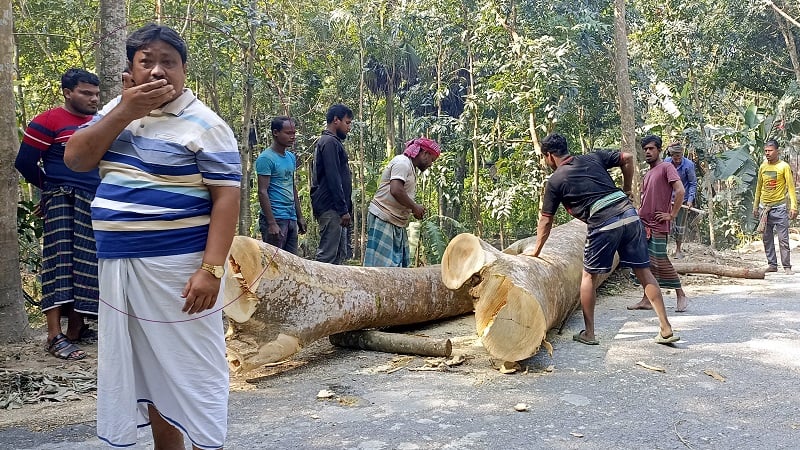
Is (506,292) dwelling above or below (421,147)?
below

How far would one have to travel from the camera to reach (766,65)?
62.1ft

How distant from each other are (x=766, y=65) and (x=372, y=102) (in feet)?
37.9

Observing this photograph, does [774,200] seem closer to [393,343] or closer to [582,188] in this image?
[582,188]

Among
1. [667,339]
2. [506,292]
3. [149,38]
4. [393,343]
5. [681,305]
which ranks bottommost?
[681,305]

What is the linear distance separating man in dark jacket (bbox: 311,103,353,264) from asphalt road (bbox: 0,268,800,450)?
1335 mm

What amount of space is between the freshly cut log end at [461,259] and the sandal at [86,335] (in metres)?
2.84

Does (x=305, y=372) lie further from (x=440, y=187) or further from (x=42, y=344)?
(x=440, y=187)

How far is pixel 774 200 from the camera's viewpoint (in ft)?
30.5

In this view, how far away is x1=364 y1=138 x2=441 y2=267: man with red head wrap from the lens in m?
5.91

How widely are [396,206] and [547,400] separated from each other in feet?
Answer: 9.06

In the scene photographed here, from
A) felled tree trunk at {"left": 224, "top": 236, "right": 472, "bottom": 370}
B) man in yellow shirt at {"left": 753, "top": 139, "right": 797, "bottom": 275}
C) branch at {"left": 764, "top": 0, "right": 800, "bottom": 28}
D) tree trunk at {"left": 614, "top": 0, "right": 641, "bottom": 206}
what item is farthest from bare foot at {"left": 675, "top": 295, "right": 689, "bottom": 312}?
branch at {"left": 764, "top": 0, "right": 800, "bottom": 28}

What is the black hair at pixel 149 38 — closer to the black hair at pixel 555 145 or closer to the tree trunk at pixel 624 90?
the black hair at pixel 555 145

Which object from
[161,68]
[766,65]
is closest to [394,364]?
[161,68]

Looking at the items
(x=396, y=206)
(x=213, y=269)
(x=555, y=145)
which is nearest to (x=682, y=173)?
(x=555, y=145)
